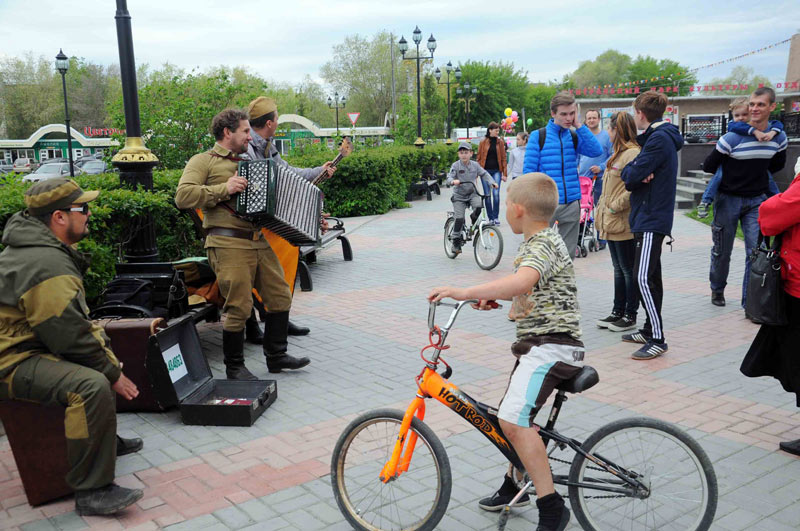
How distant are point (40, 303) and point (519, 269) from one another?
2.25 meters

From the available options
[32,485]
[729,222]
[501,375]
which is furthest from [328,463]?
[729,222]

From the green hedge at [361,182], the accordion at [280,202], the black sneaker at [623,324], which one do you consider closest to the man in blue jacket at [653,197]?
the black sneaker at [623,324]

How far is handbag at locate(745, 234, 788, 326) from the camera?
4113 mm

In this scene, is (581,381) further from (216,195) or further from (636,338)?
(636,338)

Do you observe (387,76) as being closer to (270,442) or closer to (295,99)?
(295,99)

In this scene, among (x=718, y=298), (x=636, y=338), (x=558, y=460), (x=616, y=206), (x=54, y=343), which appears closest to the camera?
(x=558, y=460)

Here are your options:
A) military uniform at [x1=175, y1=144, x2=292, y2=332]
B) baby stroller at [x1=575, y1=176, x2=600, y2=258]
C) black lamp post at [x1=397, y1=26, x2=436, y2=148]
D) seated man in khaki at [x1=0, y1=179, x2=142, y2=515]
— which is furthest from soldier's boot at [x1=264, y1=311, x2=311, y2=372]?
black lamp post at [x1=397, y1=26, x2=436, y2=148]

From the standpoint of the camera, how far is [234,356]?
5465 millimetres

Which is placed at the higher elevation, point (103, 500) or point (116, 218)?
point (116, 218)

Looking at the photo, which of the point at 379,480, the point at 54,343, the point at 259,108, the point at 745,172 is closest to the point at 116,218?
the point at 259,108

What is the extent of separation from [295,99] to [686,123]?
70.7 metres

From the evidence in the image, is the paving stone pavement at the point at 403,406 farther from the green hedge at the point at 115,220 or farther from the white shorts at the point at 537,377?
the green hedge at the point at 115,220

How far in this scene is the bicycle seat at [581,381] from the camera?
3012mm

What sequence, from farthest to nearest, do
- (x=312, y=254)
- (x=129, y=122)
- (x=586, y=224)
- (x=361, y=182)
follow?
(x=361, y=182)
(x=586, y=224)
(x=312, y=254)
(x=129, y=122)
